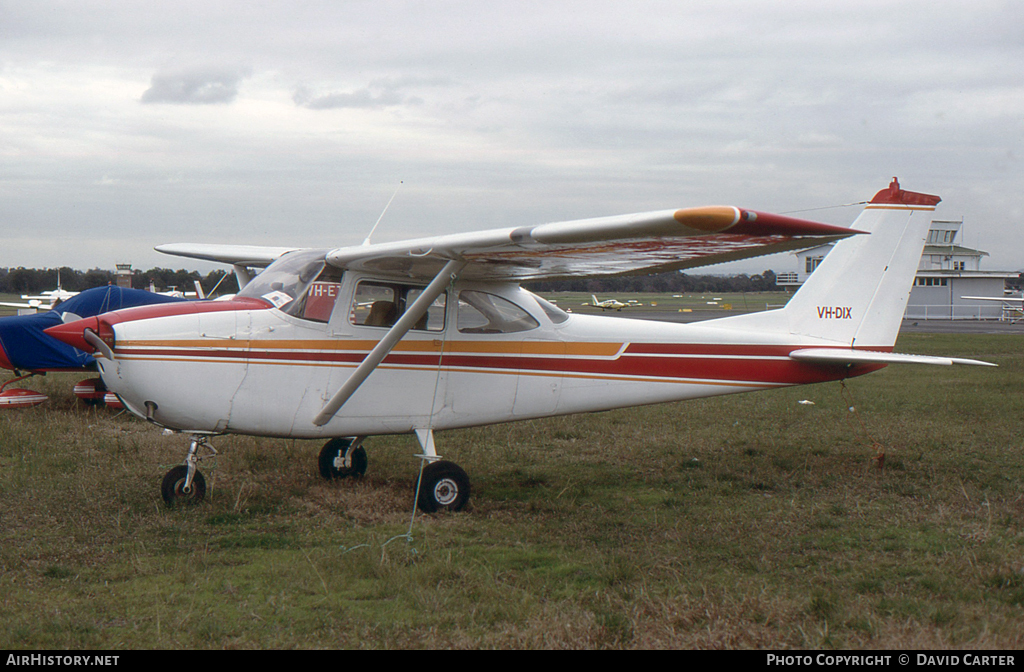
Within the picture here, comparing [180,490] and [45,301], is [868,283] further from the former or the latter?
[45,301]

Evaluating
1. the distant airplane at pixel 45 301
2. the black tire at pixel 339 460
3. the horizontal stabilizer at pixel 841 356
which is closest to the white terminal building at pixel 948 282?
the distant airplane at pixel 45 301

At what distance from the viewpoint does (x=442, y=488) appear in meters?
6.63

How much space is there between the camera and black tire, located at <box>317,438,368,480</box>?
7.71 metres

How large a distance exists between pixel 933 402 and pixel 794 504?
7671 millimetres

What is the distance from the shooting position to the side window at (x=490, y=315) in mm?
7031

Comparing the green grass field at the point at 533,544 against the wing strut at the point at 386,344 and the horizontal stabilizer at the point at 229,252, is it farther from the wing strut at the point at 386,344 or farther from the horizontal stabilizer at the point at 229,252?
the horizontal stabilizer at the point at 229,252

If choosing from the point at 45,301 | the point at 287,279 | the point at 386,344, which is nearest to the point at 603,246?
the point at 386,344

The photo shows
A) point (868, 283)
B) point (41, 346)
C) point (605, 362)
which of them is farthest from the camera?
point (41, 346)

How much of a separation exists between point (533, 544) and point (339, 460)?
9.01 ft

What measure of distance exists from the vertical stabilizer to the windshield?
4399 millimetres

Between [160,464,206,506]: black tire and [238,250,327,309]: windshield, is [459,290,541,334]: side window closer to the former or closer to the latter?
[238,250,327,309]: windshield

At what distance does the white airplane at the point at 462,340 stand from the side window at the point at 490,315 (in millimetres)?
13

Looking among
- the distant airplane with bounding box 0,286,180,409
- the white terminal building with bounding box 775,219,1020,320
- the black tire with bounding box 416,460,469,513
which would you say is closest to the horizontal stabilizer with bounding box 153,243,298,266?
the distant airplane with bounding box 0,286,180,409
